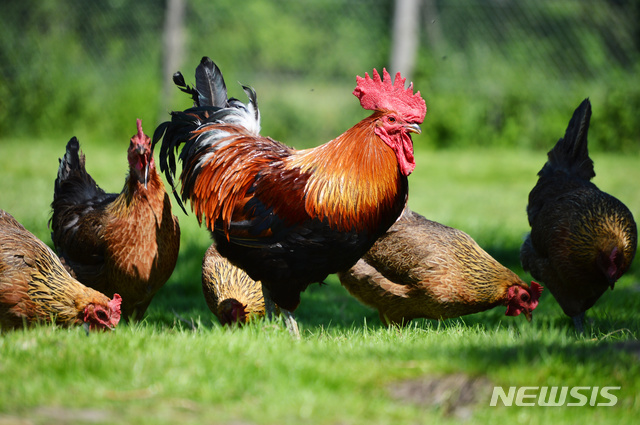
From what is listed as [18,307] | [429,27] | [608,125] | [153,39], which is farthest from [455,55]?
[18,307]

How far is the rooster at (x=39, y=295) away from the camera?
14.3 ft

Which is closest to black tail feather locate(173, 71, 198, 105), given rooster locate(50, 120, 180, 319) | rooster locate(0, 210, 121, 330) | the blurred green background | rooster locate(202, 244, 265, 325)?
rooster locate(50, 120, 180, 319)

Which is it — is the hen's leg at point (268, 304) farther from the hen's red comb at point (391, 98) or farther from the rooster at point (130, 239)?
the hen's red comb at point (391, 98)

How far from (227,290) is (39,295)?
4.97 feet

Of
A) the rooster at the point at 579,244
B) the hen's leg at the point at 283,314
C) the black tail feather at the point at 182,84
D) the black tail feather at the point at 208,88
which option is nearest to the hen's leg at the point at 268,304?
the hen's leg at the point at 283,314

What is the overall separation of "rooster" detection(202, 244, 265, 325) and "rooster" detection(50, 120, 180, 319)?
0.44 metres

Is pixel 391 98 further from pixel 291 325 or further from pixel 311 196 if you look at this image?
pixel 291 325

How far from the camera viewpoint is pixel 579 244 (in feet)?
18.1

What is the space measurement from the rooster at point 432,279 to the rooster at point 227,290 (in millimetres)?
871

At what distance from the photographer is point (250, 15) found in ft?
49.7

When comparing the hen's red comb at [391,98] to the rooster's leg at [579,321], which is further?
the rooster's leg at [579,321]

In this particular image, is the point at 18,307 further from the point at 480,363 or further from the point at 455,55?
the point at 455,55

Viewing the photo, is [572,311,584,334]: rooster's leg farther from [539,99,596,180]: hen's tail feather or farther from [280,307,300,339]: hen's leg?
[280,307,300,339]: hen's leg

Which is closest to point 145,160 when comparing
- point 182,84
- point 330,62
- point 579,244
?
point 182,84
